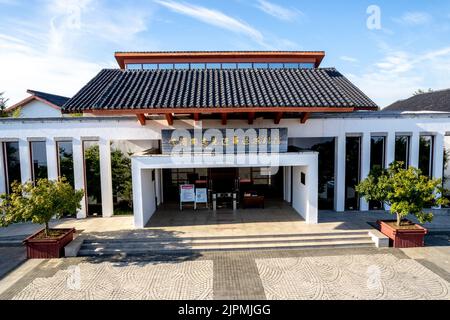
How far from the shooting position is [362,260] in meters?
9.24

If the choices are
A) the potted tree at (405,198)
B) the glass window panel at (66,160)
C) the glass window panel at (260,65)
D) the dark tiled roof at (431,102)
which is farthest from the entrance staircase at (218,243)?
the dark tiled roof at (431,102)

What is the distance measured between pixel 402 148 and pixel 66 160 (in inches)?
623

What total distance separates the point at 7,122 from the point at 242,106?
34.8 feet

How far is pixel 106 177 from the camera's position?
13.6 meters

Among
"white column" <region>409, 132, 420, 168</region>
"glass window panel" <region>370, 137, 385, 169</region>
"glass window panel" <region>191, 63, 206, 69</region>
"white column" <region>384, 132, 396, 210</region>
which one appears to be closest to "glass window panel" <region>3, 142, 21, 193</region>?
"glass window panel" <region>191, 63, 206, 69</region>

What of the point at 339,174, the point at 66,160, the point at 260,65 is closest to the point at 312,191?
the point at 339,174

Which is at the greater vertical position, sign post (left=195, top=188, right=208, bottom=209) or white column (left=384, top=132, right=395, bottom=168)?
white column (left=384, top=132, right=395, bottom=168)

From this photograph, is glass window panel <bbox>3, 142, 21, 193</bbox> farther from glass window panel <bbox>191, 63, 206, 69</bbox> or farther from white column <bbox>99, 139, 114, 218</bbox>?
glass window panel <bbox>191, 63, 206, 69</bbox>

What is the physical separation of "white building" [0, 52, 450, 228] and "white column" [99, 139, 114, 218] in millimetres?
Result: 45

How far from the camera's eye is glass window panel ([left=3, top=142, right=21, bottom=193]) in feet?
44.1

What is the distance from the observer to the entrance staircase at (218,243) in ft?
33.1

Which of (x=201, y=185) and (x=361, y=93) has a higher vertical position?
(x=361, y=93)

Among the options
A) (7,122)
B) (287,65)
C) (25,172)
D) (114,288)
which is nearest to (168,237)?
(114,288)
